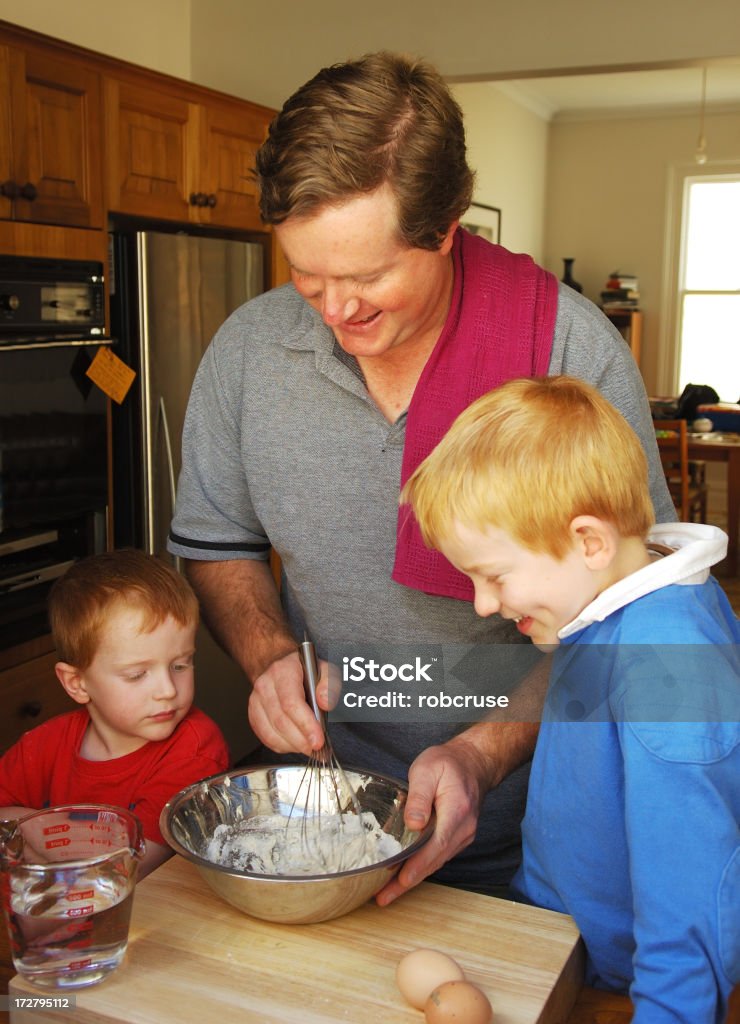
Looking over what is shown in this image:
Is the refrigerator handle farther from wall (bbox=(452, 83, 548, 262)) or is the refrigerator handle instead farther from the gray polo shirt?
wall (bbox=(452, 83, 548, 262))

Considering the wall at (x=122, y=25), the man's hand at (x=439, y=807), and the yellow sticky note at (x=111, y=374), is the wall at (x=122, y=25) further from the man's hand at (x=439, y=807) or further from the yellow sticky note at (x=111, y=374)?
the man's hand at (x=439, y=807)

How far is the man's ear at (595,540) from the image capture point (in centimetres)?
99

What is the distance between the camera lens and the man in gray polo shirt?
1.12 metres

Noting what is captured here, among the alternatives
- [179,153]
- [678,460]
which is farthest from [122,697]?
[678,460]

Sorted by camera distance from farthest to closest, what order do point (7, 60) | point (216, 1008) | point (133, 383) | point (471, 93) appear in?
point (471, 93), point (133, 383), point (7, 60), point (216, 1008)

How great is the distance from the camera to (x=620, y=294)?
8.14m

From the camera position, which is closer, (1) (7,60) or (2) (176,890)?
(2) (176,890)

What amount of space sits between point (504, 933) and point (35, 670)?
1.91 m

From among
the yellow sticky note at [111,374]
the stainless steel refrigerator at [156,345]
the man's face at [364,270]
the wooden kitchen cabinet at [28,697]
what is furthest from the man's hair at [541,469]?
the stainless steel refrigerator at [156,345]

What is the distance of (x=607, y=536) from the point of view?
1.00 meters

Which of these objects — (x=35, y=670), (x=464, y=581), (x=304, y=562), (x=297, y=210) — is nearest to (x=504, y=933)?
(x=464, y=581)

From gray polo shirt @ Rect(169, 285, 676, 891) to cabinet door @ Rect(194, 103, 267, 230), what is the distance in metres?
1.87

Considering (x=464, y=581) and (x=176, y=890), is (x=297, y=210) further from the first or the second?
(x=176, y=890)

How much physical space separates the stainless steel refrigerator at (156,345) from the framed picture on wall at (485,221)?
3415 millimetres
